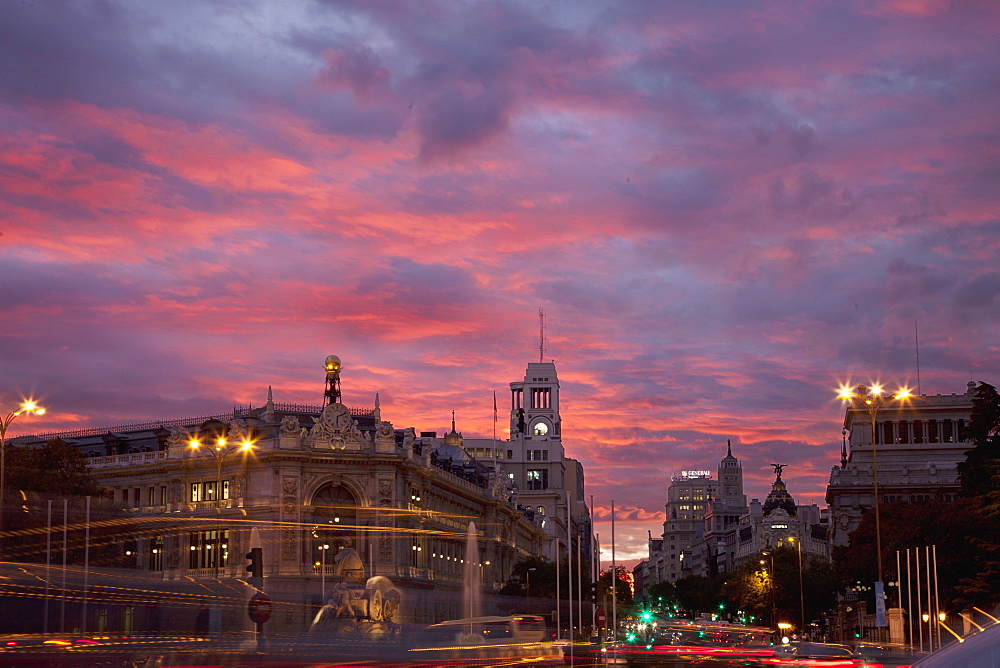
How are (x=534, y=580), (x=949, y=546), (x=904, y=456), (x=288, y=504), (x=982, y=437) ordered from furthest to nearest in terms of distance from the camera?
(x=904, y=456) → (x=534, y=580) → (x=288, y=504) → (x=982, y=437) → (x=949, y=546)

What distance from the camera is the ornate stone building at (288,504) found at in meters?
101

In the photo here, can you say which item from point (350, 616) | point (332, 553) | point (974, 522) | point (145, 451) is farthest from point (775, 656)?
point (145, 451)

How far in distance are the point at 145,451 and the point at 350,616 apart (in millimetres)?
51364

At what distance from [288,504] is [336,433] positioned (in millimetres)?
7505

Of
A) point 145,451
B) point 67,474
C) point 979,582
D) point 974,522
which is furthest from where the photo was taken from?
point 145,451

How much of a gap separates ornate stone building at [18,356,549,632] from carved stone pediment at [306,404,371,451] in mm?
102

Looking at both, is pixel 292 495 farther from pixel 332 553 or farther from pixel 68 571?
pixel 68 571

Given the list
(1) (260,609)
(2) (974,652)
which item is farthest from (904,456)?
(2) (974,652)

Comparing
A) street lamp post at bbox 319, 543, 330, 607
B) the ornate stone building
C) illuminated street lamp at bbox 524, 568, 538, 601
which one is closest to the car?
the ornate stone building

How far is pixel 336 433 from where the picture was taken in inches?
4107

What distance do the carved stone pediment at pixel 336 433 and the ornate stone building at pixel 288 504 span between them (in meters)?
0.10

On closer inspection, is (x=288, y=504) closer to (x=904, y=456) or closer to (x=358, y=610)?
(x=358, y=610)

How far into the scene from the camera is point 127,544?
101875mm

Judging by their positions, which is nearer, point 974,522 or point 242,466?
point 974,522
